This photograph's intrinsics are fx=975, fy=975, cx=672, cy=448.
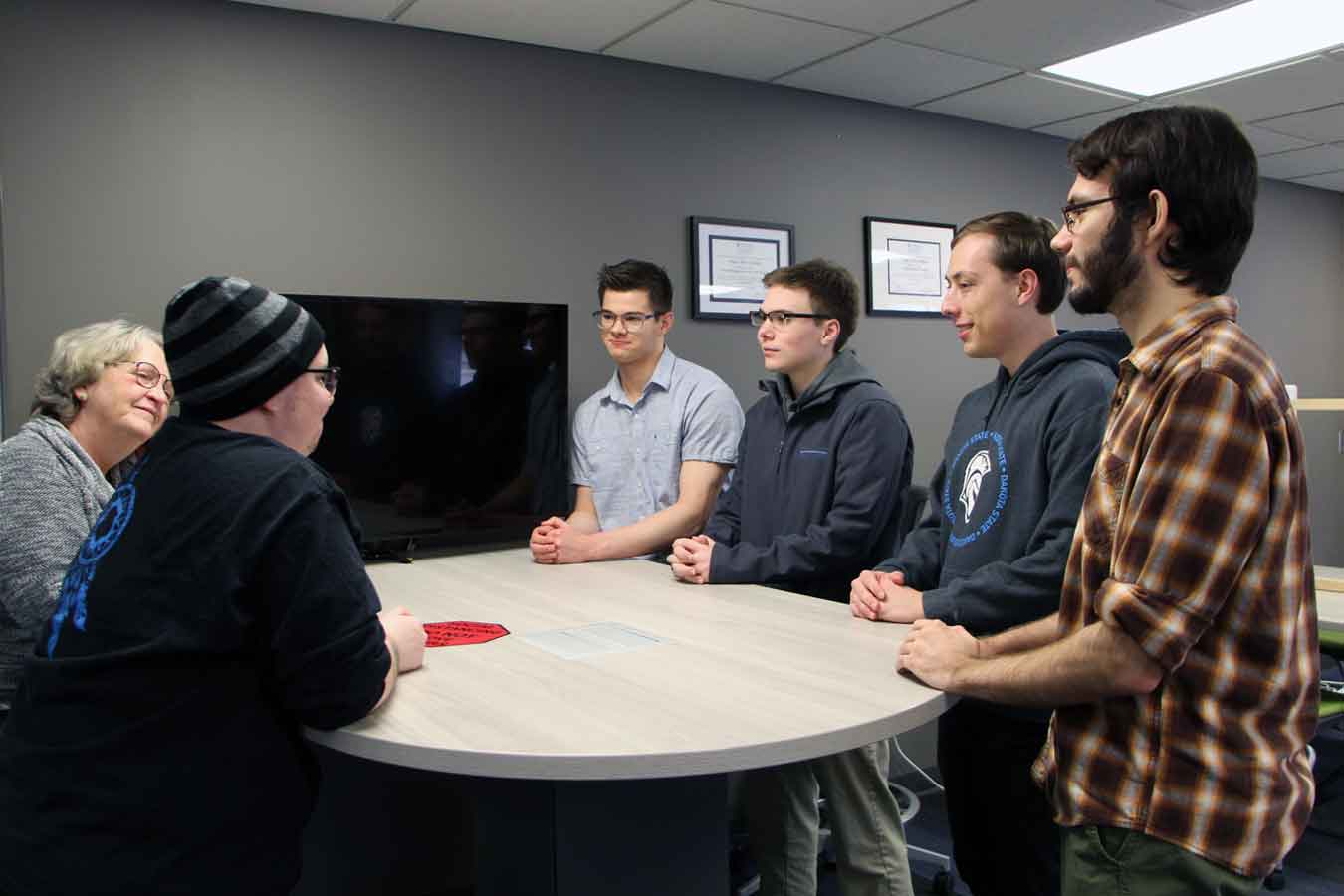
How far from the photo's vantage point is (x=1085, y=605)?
1198mm

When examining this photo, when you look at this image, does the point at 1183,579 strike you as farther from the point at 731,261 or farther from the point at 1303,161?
the point at 1303,161

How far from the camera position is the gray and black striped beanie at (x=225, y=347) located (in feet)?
3.90

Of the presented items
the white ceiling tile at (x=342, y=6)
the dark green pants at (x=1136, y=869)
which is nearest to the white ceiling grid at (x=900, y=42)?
the white ceiling tile at (x=342, y=6)

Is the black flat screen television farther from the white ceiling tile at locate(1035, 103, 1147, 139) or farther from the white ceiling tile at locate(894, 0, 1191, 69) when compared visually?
the white ceiling tile at locate(1035, 103, 1147, 139)

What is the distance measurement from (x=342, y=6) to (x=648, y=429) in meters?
1.45

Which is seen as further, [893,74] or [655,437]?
[893,74]

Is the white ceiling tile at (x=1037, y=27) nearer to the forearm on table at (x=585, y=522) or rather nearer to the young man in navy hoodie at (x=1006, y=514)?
the young man in navy hoodie at (x=1006, y=514)

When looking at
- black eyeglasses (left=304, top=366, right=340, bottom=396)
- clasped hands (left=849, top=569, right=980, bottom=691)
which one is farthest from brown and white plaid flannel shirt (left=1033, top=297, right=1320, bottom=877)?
black eyeglasses (left=304, top=366, right=340, bottom=396)

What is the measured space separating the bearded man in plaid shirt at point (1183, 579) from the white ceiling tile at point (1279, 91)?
9.38 feet

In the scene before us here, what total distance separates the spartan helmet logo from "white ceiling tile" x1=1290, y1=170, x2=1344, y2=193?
494 cm

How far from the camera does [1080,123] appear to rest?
4.23 meters

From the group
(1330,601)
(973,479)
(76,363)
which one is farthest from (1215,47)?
(76,363)

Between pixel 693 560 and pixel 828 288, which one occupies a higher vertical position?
pixel 828 288

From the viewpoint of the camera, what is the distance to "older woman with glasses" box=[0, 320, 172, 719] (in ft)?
5.55
